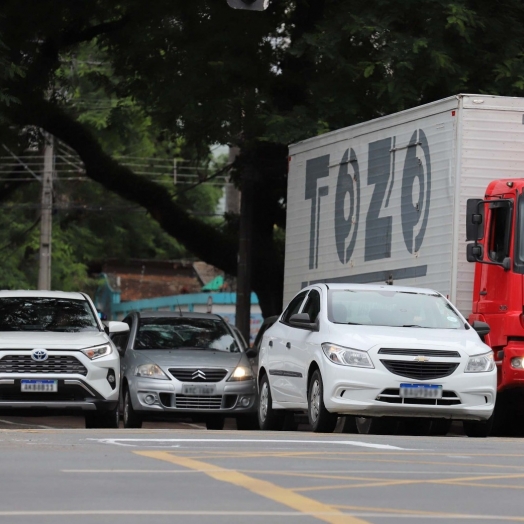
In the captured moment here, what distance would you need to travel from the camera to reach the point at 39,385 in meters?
17.3

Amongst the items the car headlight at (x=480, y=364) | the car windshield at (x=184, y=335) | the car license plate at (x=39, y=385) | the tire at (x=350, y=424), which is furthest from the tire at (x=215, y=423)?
the car headlight at (x=480, y=364)

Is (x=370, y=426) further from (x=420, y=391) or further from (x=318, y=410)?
(x=420, y=391)

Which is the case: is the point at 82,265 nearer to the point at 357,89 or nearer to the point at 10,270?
the point at 10,270

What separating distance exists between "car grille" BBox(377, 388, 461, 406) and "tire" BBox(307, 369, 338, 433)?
2.00 feet

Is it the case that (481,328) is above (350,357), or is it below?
above

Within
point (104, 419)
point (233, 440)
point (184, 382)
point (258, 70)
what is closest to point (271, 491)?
point (233, 440)

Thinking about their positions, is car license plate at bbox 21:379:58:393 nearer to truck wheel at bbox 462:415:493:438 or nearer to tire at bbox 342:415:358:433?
tire at bbox 342:415:358:433

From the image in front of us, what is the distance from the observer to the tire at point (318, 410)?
51.0ft

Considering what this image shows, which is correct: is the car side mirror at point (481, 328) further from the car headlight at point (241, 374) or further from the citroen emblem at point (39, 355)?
the citroen emblem at point (39, 355)

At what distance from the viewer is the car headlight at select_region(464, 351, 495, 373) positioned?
50.8 feet

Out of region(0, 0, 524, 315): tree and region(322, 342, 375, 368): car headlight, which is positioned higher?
region(0, 0, 524, 315): tree

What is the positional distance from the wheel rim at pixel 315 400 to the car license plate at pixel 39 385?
317cm

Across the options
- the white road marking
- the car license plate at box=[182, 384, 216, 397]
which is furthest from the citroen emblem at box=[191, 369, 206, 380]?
the white road marking

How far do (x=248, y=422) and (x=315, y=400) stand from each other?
373 centimetres
